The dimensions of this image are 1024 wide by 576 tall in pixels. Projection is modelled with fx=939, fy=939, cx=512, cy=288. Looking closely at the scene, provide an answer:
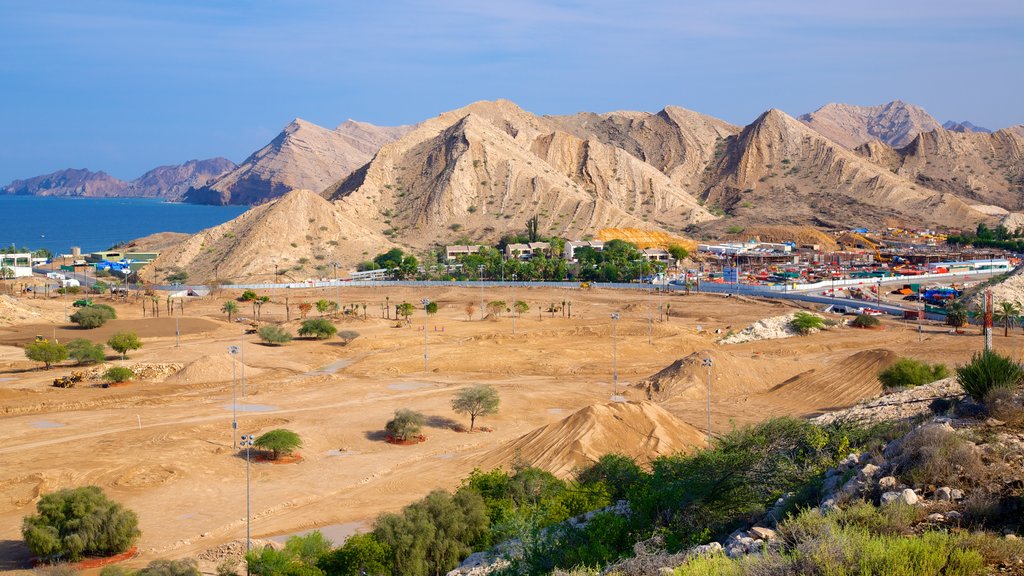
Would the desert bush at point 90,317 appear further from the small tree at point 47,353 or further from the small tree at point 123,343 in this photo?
the small tree at point 47,353

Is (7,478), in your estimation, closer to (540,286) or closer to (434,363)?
(434,363)

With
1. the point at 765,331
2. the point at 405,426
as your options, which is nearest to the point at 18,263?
the point at 765,331

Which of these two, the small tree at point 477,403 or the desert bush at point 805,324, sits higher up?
the desert bush at point 805,324

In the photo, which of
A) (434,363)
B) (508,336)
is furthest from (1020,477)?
(508,336)

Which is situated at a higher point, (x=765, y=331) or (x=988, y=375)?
(x=988, y=375)

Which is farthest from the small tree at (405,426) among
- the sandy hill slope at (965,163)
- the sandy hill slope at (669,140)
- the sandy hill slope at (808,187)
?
the sandy hill slope at (965,163)

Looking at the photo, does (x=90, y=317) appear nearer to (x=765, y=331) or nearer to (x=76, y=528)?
(x=765, y=331)
